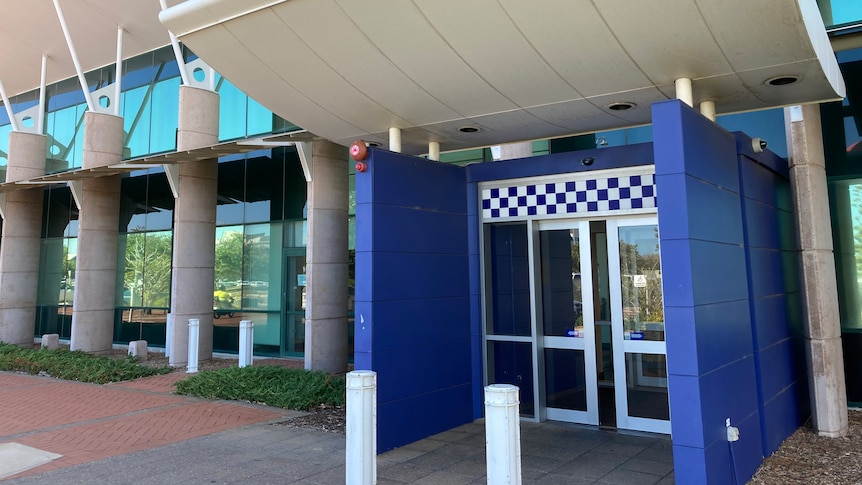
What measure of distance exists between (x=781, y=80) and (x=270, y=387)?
8121mm

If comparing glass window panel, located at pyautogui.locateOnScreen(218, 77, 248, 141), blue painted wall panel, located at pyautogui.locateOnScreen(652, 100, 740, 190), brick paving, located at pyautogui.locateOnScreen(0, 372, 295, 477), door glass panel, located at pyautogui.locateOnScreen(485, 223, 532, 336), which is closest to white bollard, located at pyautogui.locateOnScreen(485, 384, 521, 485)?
blue painted wall panel, located at pyautogui.locateOnScreen(652, 100, 740, 190)

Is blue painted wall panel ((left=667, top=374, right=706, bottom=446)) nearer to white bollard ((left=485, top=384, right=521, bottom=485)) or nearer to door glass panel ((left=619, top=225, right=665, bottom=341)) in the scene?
white bollard ((left=485, top=384, right=521, bottom=485))

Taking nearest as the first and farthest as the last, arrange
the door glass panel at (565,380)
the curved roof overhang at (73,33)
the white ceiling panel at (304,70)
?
the white ceiling panel at (304,70) → the door glass panel at (565,380) → the curved roof overhang at (73,33)

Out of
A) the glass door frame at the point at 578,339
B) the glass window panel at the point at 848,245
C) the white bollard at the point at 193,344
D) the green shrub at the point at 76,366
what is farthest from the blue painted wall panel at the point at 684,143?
the green shrub at the point at 76,366

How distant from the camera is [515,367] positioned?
7.48 metres

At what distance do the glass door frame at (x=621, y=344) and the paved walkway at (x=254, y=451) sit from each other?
244 millimetres

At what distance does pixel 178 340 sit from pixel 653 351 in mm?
10618

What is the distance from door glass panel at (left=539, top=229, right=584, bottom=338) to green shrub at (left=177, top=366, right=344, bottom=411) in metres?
3.63

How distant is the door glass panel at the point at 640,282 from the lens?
22.1ft

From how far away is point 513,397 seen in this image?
393 centimetres

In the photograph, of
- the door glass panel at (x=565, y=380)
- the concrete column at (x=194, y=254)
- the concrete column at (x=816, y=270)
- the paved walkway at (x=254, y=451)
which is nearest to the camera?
the paved walkway at (x=254, y=451)

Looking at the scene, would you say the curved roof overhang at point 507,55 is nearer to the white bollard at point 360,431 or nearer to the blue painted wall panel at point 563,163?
the blue painted wall panel at point 563,163

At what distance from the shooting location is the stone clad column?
49.2ft

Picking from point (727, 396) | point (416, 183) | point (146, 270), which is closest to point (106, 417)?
point (416, 183)
